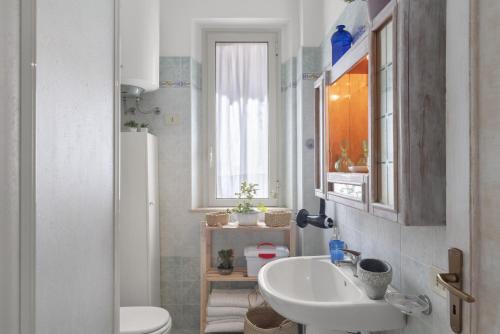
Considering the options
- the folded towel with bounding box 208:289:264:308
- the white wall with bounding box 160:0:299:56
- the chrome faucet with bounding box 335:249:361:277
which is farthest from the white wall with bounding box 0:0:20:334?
the white wall with bounding box 160:0:299:56

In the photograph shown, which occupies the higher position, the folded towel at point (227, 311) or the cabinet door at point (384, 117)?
the cabinet door at point (384, 117)

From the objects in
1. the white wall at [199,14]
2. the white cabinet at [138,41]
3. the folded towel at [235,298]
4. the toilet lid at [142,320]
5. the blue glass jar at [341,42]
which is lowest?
the folded towel at [235,298]

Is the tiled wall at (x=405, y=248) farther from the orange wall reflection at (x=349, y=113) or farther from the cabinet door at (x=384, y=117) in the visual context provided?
the orange wall reflection at (x=349, y=113)

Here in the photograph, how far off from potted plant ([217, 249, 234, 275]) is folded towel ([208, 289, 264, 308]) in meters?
0.14

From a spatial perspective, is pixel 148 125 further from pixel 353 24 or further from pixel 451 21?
pixel 451 21

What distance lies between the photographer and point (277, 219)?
2.25 metres

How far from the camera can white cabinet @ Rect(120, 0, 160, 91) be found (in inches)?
83.6

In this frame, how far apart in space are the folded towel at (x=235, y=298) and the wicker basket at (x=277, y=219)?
477mm

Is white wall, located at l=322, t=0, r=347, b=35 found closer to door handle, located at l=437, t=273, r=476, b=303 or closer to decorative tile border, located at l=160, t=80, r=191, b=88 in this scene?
decorative tile border, located at l=160, t=80, r=191, b=88

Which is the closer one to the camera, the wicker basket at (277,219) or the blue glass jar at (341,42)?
the blue glass jar at (341,42)

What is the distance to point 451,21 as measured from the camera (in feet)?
2.32

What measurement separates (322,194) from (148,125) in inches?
55.4

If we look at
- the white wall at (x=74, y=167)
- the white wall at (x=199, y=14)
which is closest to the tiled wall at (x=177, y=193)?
the white wall at (x=199, y=14)

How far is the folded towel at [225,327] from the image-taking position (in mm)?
2070
